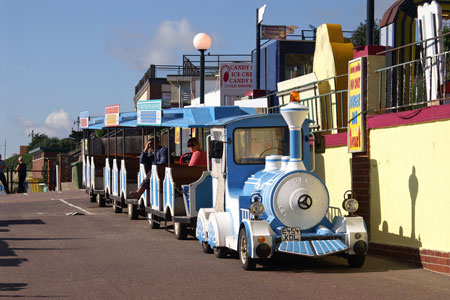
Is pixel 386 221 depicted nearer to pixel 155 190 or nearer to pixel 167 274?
pixel 167 274

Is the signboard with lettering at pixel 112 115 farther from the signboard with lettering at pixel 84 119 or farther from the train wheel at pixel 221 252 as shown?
the train wheel at pixel 221 252

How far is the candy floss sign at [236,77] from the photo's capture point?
33.9 meters

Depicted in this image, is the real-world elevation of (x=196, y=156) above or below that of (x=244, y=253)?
above

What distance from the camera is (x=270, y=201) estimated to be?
1098 centimetres

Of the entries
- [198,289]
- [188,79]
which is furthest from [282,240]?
[188,79]

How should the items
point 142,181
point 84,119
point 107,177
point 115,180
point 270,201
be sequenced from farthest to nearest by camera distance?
point 84,119 < point 107,177 < point 115,180 < point 142,181 < point 270,201

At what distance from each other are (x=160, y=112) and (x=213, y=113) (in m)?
1.34

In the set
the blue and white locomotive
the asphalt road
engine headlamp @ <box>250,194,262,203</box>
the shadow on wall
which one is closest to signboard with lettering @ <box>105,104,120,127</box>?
the asphalt road

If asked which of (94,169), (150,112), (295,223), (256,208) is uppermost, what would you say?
(150,112)

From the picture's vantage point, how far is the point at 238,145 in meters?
12.6

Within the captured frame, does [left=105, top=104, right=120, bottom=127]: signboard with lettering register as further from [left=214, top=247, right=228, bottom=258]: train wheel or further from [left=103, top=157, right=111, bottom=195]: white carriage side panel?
[left=214, top=247, right=228, bottom=258]: train wheel

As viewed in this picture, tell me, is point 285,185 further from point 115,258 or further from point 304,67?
point 304,67

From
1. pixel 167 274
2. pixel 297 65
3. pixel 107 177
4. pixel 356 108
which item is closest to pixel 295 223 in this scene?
pixel 167 274

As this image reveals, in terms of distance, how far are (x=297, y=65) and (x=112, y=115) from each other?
36.7ft
